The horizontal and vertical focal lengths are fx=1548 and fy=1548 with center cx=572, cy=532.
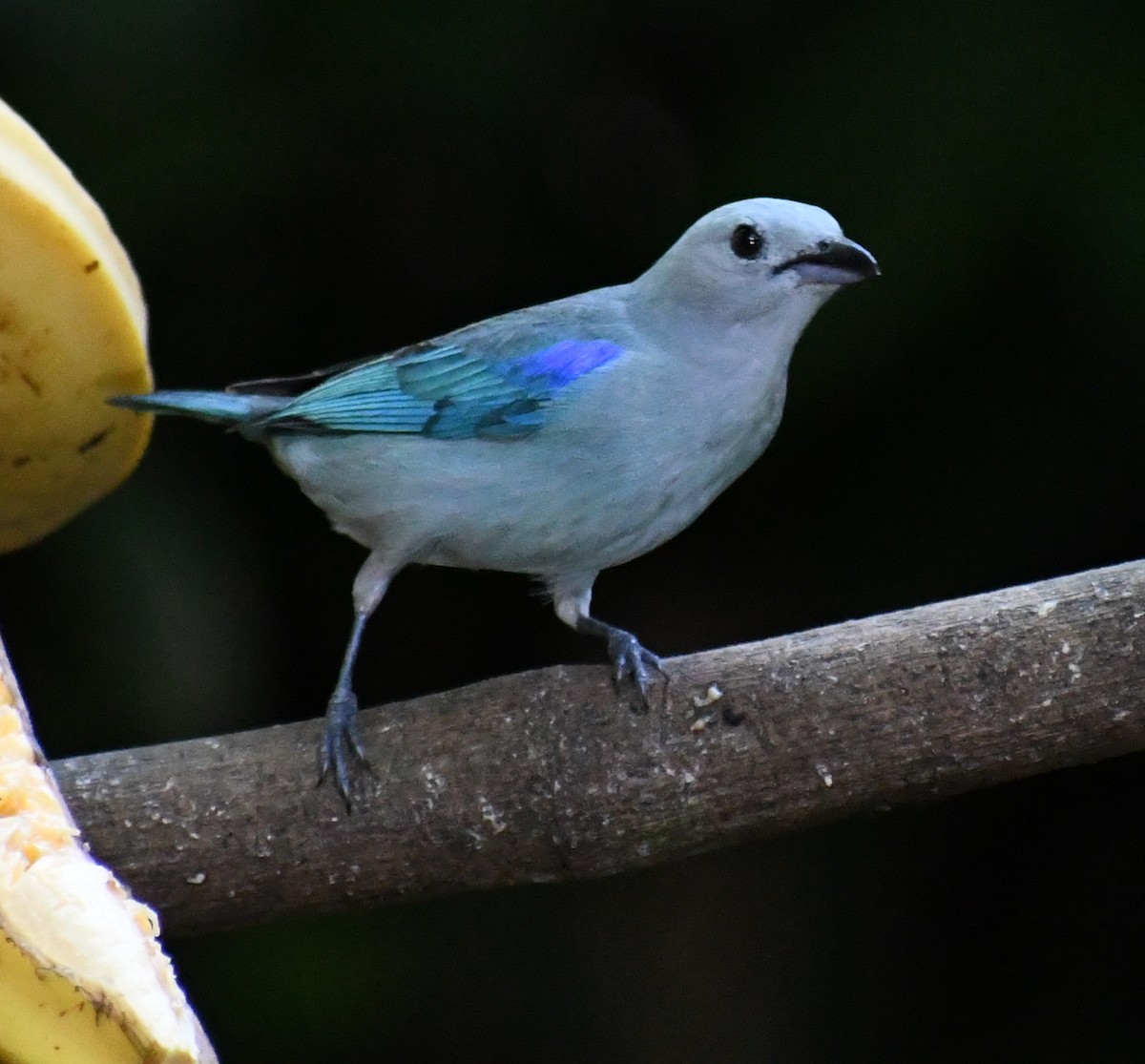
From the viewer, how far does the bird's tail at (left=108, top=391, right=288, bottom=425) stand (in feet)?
6.64

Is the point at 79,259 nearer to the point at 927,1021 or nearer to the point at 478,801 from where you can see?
the point at 478,801

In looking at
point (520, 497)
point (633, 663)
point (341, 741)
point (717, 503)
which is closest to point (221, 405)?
point (520, 497)

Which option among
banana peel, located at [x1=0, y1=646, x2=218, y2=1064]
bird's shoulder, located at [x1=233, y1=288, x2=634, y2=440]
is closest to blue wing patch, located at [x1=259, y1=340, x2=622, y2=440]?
bird's shoulder, located at [x1=233, y1=288, x2=634, y2=440]

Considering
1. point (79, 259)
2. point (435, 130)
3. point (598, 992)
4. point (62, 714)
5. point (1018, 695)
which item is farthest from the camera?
point (598, 992)

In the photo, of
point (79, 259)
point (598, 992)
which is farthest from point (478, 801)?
point (598, 992)

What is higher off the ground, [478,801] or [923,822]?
[478,801]

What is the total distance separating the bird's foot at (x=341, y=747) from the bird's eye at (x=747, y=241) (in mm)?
785

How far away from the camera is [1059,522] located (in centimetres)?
278

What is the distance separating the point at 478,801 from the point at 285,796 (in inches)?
9.2

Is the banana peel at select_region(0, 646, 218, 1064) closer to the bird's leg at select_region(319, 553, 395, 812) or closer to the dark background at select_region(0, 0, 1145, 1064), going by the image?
the bird's leg at select_region(319, 553, 395, 812)

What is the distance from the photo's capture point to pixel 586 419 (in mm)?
2031

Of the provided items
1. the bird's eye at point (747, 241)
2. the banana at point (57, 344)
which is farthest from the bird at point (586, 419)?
the banana at point (57, 344)

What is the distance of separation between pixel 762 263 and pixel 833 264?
0.11 m

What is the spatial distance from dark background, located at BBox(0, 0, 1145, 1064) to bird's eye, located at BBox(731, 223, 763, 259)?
2.16ft
